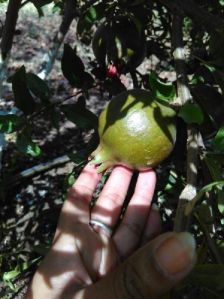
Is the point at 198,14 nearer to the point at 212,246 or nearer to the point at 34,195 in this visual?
the point at 212,246

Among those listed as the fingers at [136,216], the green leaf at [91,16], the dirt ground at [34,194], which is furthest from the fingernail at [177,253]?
the green leaf at [91,16]

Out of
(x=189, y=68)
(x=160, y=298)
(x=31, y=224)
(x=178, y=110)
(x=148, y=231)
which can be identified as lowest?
(x=31, y=224)

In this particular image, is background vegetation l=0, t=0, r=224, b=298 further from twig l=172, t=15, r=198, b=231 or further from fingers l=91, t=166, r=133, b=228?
fingers l=91, t=166, r=133, b=228

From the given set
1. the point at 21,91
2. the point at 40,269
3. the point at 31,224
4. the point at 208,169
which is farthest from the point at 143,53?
the point at 31,224

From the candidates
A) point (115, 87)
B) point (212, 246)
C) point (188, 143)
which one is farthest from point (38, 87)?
point (212, 246)

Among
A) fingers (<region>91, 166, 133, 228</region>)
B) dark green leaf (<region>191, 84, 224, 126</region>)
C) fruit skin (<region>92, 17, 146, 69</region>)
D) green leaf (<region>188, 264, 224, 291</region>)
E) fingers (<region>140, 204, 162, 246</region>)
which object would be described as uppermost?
fruit skin (<region>92, 17, 146, 69</region>)

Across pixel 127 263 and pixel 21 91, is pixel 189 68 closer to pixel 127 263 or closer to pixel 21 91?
pixel 21 91

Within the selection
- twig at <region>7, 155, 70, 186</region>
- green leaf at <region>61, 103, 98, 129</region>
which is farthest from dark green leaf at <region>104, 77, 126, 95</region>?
twig at <region>7, 155, 70, 186</region>
